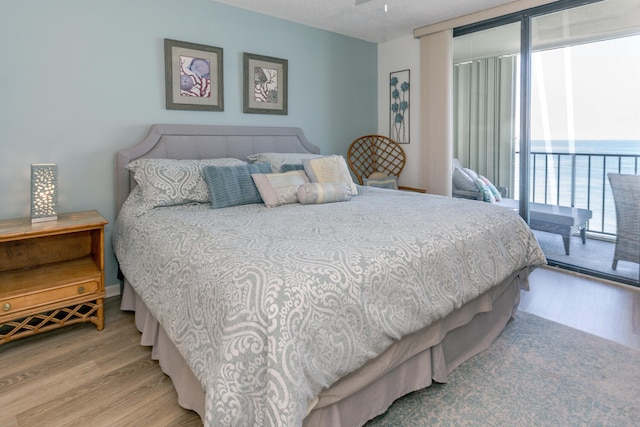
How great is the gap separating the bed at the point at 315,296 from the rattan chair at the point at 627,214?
1.31 m

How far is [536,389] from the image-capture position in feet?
5.81

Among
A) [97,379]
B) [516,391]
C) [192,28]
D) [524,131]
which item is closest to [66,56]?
[192,28]

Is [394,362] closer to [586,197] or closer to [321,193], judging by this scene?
[321,193]

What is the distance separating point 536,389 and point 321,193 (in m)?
1.60

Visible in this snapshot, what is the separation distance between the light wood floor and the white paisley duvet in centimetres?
39

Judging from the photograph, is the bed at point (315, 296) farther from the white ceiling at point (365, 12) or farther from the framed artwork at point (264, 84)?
the white ceiling at point (365, 12)

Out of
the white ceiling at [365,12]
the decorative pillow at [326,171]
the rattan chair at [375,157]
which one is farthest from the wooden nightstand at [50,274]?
the rattan chair at [375,157]

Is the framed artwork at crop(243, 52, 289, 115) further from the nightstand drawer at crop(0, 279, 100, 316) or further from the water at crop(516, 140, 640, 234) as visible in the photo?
the water at crop(516, 140, 640, 234)

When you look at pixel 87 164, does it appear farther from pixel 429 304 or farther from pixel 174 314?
pixel 429 304

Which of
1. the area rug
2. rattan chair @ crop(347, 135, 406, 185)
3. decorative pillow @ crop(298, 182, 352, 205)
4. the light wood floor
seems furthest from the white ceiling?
the area rug

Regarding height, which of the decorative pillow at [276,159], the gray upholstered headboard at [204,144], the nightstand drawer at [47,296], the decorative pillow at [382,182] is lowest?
the nightstand drawer at [47,296]

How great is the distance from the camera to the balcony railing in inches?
123

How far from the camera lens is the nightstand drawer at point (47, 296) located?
6.64 ft

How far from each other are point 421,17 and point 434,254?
115 inches
